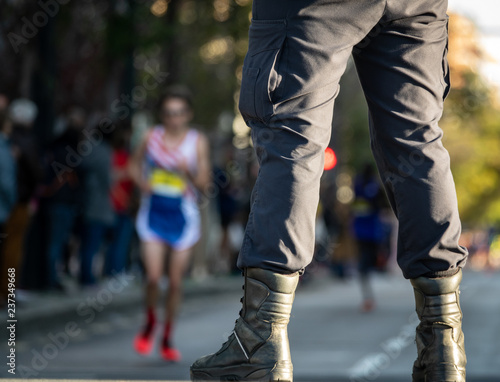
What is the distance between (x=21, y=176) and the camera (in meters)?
9.91

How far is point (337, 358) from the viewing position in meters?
7.47

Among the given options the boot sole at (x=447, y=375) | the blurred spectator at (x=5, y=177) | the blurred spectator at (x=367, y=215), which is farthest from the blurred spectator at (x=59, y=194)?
the boot sole at (x=447, y=375)

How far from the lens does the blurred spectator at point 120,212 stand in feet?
43.1

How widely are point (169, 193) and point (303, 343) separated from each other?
5.63 feet

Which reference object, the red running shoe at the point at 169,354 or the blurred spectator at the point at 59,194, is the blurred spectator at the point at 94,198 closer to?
the blurred spectator at the point at 59,194

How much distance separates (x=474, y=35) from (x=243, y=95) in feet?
167

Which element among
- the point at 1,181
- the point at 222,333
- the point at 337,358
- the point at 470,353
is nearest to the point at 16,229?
the point at 1,181

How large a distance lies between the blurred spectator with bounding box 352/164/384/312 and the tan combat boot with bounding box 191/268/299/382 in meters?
10.6

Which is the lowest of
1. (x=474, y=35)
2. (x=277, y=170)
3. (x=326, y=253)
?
(x=277, y=170)

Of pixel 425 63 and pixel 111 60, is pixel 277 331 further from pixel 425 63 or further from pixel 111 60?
pixel 111 60

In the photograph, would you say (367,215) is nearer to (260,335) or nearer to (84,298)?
(84,298)

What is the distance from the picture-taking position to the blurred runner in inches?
319

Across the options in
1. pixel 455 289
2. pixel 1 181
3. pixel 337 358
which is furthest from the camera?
pixel 1 181

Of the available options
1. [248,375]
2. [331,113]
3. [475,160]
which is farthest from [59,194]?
[475,160]
